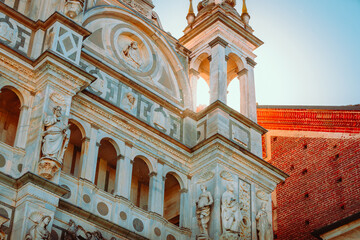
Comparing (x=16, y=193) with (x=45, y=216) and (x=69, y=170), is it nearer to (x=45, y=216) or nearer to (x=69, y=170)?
(x=45, y=216)

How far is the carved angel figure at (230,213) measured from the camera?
18.7 m

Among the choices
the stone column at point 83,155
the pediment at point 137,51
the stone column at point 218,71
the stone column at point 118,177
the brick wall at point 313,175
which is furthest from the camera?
the brick wall at point 313,175

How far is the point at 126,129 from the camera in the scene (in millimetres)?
19219

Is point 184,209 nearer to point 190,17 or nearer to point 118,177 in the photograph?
point 118,177

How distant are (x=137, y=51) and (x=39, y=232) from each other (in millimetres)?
7730

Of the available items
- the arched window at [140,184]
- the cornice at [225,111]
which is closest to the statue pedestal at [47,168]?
the arched window at [140,184]

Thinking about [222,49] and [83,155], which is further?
[222,49]

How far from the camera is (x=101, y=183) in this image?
1908 cm

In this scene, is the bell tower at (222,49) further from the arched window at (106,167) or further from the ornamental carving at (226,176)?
the arched window at (106,167)

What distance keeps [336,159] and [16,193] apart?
1164cm

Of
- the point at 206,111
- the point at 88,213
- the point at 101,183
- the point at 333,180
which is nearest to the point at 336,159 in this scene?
the point at 333,180

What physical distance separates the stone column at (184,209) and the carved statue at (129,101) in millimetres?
2493

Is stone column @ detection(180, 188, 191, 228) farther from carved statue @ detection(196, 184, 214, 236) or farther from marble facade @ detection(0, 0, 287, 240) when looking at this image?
carved statue @ detection(196, 184, 214, 236)

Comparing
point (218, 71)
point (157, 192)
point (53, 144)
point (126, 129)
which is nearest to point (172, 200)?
point (157, 192)
